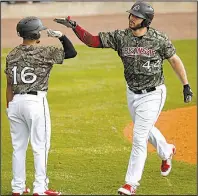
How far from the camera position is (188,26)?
23766mm

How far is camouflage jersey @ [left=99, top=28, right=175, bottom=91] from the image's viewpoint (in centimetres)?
556

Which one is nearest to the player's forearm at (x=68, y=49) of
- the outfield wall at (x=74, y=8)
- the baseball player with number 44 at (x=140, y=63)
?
the baseball player with number 44 at (x=140, y=63)

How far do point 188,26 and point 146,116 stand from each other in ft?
61.1

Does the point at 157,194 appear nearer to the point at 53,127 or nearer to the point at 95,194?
the point at 95,194

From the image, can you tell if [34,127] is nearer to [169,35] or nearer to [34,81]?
[34,81]

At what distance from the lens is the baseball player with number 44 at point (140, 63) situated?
5.55 meters

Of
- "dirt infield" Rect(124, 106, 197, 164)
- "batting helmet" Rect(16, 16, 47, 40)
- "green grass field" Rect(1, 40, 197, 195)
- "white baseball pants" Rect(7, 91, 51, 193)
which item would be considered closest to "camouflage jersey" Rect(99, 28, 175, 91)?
"batting helmet" Rect(16, 16, 47, 40)

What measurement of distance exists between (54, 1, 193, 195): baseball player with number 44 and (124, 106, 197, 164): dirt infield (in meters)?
3.07

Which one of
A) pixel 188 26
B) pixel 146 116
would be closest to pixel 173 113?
pixel 146 116

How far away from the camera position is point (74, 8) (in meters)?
24.4

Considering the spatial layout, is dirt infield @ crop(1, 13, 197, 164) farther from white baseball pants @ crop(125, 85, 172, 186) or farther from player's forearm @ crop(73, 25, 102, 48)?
player's forearm @ crop(73, 25, 102, 48)

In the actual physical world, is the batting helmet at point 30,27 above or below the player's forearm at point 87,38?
above

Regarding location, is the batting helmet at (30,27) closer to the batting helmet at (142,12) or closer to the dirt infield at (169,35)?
the batting helmet at (142,12)

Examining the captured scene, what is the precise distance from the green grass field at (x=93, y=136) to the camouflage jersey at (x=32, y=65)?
154cm
